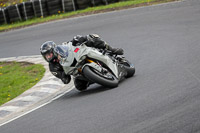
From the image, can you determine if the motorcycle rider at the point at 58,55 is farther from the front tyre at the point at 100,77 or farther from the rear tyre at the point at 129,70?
the front tyre at the point at 100,77

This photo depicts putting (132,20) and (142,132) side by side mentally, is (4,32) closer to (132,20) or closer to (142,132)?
(132,20)

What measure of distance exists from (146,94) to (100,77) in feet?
3.85

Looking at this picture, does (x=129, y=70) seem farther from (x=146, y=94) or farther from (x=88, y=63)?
(x=146, y=94)

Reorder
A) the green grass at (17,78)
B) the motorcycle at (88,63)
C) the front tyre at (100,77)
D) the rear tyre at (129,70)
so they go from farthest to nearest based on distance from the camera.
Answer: the green grass at (17,78), the rear tyre at (129,70), the motorcycle at (88,63), the front tyre at (100,77)

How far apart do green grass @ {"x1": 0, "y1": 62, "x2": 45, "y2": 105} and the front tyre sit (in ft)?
9.07

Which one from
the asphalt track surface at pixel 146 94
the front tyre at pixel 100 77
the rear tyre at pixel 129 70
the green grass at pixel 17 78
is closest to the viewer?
the asphalt track surface at pixel 146 94

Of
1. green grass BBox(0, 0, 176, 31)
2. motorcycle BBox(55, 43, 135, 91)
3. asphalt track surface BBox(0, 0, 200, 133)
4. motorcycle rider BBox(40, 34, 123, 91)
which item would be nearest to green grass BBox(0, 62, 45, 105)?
asphalt track surface BBox(0, 0, 200, 133)

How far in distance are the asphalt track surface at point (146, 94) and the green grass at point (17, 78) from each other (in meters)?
1.67

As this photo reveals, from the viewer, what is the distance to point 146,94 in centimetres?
684

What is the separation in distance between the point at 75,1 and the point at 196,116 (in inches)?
697

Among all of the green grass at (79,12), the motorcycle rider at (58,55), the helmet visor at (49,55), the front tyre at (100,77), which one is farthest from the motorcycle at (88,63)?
the green grass at (79,12)

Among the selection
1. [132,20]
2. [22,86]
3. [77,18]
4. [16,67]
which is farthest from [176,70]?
[77,18]

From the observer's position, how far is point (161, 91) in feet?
22.4

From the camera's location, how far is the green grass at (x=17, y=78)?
33.5 feet
